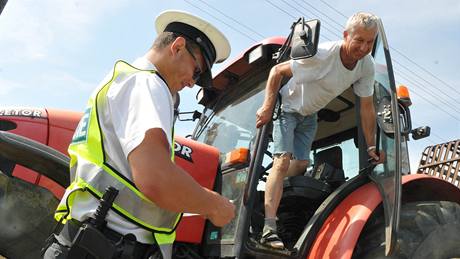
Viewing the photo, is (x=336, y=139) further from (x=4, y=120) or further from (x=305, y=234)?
(x=4, y=120)

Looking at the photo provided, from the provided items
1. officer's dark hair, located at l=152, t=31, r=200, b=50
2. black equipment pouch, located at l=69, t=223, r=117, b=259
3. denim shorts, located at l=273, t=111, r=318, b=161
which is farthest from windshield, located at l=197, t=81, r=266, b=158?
black equipment pouch, located at l=69, t=223, r=117, b=259

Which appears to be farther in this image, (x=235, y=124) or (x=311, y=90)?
Result: (x=235, y=124)

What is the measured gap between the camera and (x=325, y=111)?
4.33m

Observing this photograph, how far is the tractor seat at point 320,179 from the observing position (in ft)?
11.3

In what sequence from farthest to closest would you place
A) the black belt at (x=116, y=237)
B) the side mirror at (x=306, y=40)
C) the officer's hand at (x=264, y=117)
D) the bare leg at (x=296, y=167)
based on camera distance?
the bare leg at (x=296, y=167)
the officer's hand at (x=264, y=117)
the side mirror at (x=306, y=40)
the black belt at (x=116, y=237)

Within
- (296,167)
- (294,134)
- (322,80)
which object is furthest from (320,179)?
(322,80)

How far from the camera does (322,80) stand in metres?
3.35

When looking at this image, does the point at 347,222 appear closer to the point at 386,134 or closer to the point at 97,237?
the point at 386,134

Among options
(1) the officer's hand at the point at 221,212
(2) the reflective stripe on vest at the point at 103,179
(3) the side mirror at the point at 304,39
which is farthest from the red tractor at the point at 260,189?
(1) the officer's hand at the point at 221,212

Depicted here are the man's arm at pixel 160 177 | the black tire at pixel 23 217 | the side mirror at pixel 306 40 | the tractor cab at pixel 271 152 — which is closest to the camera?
the man's arm at pixel 160 177

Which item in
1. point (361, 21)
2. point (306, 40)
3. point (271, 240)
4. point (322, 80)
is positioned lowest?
point (271, 240)

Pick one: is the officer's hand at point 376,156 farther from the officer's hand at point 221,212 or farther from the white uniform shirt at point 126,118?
the white uniform shirt at point 126,118

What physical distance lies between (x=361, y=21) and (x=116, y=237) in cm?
228

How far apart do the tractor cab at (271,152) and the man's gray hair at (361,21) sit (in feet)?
0.65
